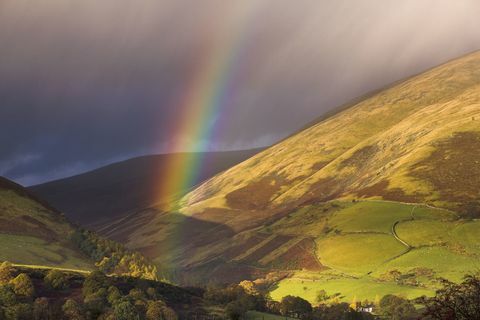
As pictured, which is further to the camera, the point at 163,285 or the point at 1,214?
the point at 1,214

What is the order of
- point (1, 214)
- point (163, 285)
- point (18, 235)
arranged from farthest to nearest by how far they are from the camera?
point (1, 214)
point (18, 235)
point (163, 285)

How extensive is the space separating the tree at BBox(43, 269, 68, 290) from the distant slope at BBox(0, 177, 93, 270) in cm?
2771

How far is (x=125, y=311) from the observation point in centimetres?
9569

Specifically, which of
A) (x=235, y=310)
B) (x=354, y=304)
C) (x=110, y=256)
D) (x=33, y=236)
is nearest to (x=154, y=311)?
(x=235, y=310)

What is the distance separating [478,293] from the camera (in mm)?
25250

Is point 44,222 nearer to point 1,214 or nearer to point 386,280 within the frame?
point 1,214

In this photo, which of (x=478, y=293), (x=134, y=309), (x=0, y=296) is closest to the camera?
(x=478, y=293)

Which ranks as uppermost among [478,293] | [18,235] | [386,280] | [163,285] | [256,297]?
[18,235]

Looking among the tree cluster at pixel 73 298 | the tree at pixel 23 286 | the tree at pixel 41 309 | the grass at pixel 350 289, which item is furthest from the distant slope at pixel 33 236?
the grass at pixel 350 289

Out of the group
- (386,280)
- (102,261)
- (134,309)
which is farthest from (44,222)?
(386,280)

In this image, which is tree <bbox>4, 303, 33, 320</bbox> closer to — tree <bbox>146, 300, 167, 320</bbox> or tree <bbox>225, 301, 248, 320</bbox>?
tree <bbox>146, 300, 167, 320</bbox>

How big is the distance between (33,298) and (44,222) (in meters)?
92.0

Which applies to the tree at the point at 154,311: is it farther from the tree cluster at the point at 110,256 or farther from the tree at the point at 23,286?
the tree cluster at the point at 110,256

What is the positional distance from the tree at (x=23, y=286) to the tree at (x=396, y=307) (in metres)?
89.5
